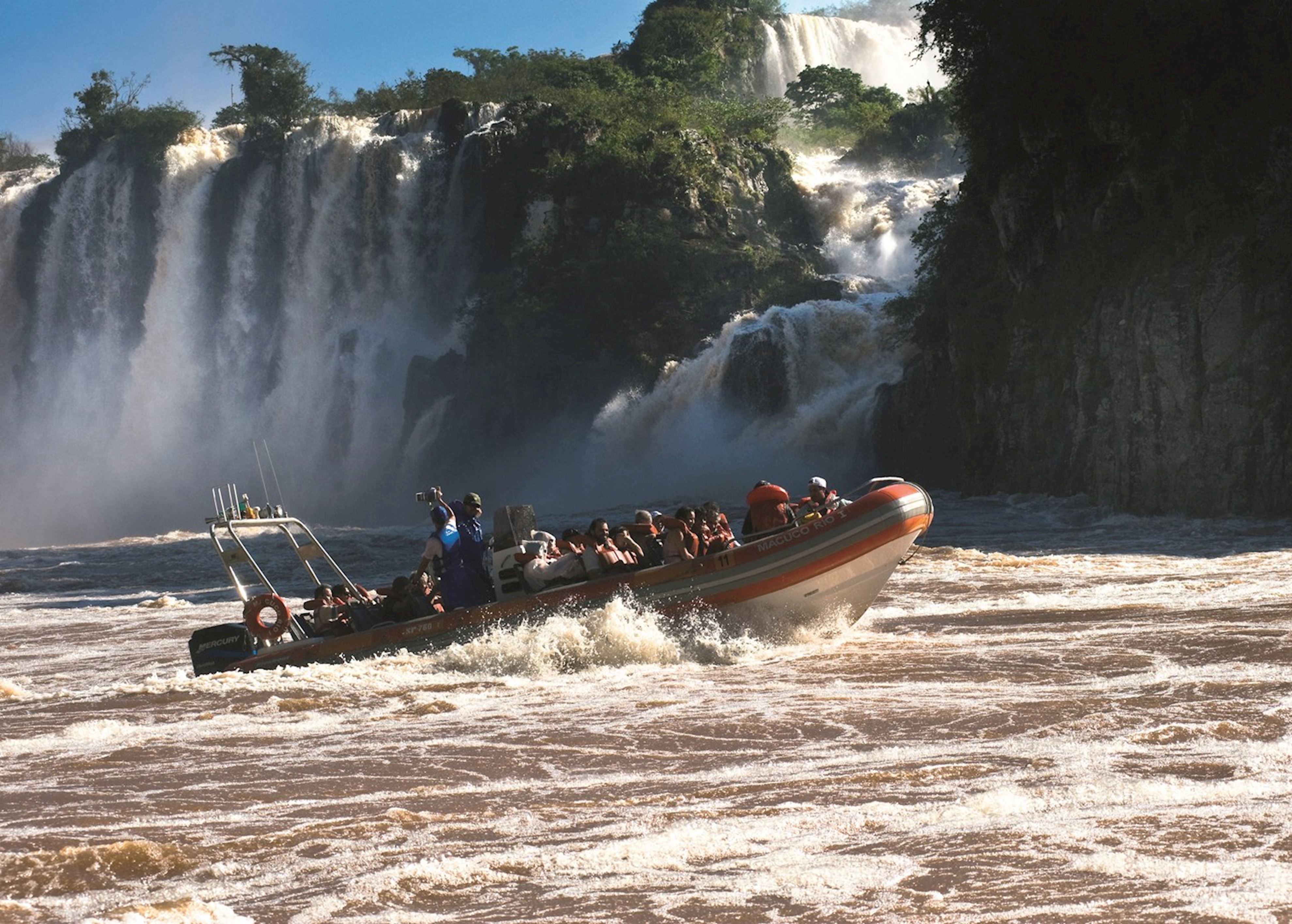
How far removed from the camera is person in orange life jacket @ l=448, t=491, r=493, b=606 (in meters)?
12.5

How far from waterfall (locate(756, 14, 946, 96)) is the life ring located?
67282mm

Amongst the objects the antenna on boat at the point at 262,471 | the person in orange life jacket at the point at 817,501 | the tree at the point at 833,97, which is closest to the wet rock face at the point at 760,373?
the antenna on boat at the point at 262,471

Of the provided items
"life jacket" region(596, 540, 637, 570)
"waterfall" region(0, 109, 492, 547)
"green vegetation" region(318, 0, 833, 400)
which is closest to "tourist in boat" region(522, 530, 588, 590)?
"life jacket" region(596, 540, 637, 570)

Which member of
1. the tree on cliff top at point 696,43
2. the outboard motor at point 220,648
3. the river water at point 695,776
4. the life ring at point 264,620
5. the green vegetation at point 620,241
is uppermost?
the tree on cliff top at point 696,43

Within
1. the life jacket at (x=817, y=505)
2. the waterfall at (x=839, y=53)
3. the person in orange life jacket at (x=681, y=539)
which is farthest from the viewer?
the waterfall at (x=839, y=53)

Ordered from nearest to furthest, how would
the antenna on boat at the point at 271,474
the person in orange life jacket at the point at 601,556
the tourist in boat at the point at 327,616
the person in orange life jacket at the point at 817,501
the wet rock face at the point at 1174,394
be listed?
the person in orange life jacket at the point at 601,556 → the tourist in boat at the point at 327,616 → the person in orange life jacket at the point at 817,501 → the antenna on boat at the point at 271,474 → the wet rock face at the point at 1174,394

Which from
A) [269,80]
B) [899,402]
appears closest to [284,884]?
[899,402]

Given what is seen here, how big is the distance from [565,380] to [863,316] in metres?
11.3

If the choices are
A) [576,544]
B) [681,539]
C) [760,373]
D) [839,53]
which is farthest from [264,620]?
[839,53]

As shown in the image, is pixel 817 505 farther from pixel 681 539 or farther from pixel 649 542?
pixel 681 539

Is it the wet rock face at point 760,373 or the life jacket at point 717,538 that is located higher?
the wet rock face at point 760,373

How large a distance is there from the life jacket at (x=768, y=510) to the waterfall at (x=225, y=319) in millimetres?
35515

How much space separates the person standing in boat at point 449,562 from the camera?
12406 mm

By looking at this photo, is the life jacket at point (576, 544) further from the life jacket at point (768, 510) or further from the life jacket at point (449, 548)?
the life jacket at point (768, 510)
